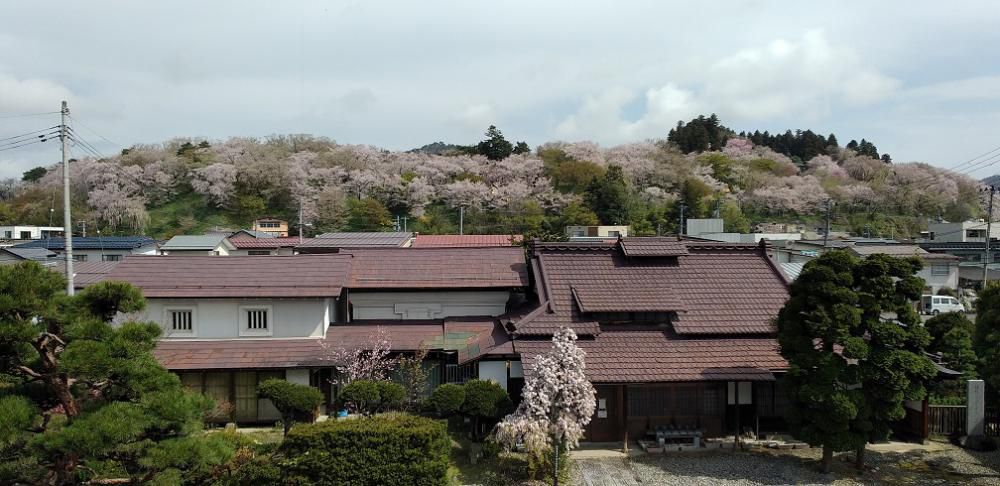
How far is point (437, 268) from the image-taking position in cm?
2017

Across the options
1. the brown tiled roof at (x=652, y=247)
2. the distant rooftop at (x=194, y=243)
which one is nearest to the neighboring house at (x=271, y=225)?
the distant rooftop at (x=194, y=243)

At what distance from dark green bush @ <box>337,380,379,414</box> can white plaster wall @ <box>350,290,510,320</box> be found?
233 inches

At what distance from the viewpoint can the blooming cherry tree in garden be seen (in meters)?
11.4

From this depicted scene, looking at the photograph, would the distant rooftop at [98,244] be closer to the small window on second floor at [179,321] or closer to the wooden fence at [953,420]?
the small window on second floor at [179,321]

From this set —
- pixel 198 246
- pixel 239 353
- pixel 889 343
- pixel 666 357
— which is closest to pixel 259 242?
pixel 198 246

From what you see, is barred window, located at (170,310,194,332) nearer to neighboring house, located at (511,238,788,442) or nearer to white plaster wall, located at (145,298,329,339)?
white plaster wall, located at (145,298,329,339)

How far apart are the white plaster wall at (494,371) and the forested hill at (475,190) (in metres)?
32.9

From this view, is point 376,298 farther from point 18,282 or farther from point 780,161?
point 780,161

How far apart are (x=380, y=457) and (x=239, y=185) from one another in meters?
55.0

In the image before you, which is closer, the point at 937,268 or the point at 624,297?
the point at 624,297

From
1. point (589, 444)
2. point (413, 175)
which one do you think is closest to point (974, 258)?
point (589, 444)

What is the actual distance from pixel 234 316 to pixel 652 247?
1272cm

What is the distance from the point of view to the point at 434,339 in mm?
17766

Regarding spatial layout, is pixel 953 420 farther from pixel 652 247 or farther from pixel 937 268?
pixel 937 268
